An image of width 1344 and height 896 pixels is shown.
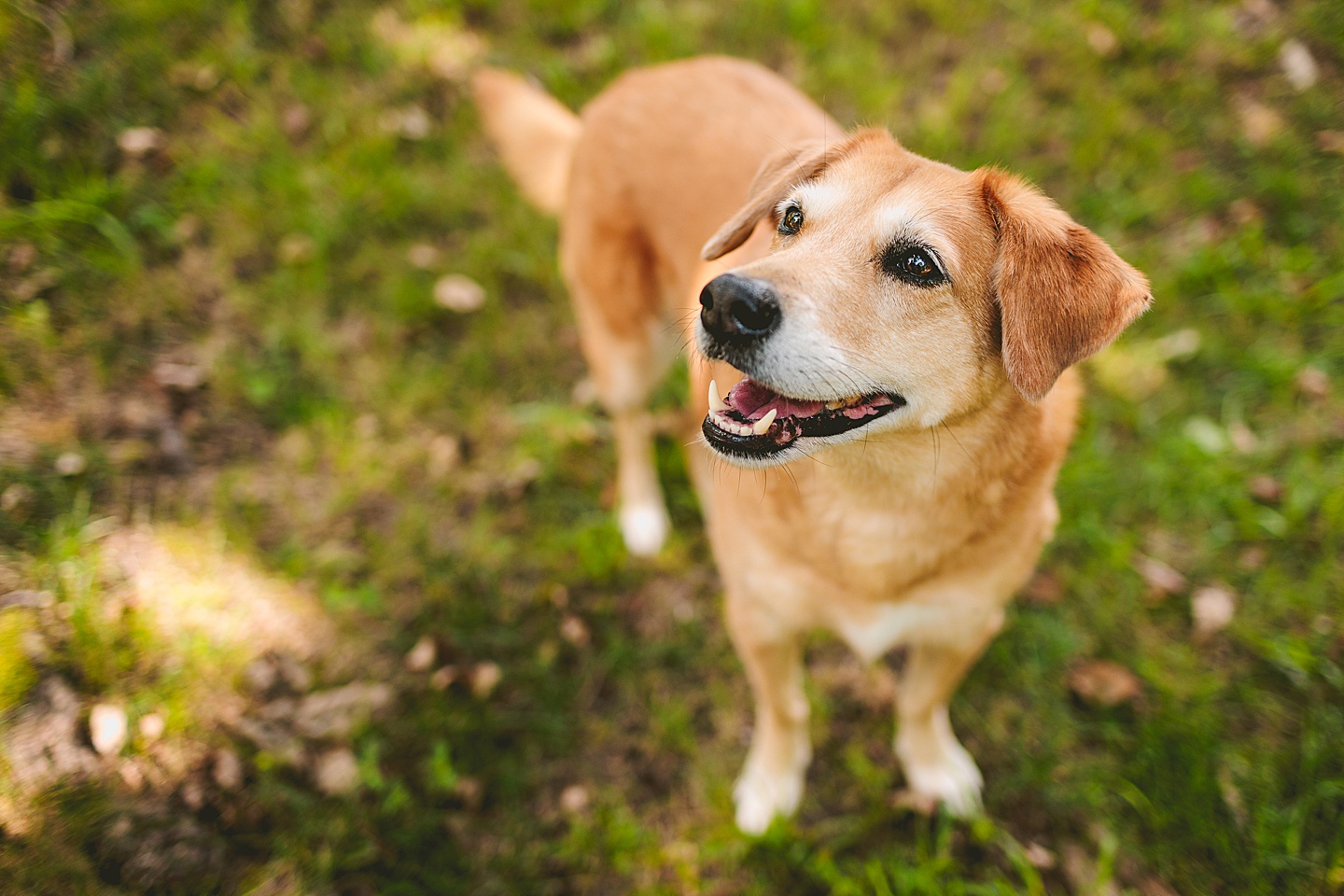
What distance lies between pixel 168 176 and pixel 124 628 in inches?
94.2

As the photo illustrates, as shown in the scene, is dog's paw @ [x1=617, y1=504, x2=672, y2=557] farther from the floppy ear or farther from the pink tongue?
the floppy ear

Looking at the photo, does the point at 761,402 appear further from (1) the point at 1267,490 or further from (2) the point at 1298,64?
(2) the point at 1298,64

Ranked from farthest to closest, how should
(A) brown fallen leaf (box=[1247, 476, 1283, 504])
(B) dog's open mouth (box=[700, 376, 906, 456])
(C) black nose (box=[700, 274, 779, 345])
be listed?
1. (A) brown fallen leaf (box=[1247, 476, 1283, 504])
2. (B) dog's open mouth (box=[700, 376, 906, 456])
3. (C) black nose (box=[700, 274, 779, 345])

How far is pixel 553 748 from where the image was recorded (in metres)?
2.87

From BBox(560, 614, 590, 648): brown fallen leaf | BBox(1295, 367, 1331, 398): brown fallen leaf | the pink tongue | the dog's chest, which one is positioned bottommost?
BBox(560, 614, 590, 648): brown fallen leaf

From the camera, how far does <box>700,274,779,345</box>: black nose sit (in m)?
1.64

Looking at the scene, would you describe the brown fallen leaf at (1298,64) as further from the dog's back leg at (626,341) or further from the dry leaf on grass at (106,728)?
the dry leaf on grass at (106,728)

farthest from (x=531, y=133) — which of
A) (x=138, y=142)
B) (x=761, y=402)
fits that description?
(x=761, y=402)

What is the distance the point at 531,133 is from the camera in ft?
11.1

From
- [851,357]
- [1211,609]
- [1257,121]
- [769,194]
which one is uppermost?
[769,194]

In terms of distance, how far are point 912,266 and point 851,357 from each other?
30 centimetres

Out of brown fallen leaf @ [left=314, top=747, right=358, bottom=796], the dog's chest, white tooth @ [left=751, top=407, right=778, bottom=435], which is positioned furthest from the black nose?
brown fallen leaf @ [left=314, top=747, right=358, bottom=796]

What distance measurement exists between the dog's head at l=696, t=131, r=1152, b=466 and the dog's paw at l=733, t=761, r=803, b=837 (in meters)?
1.50

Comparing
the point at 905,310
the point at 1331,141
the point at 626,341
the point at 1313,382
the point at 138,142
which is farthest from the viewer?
the point at 1331,141
